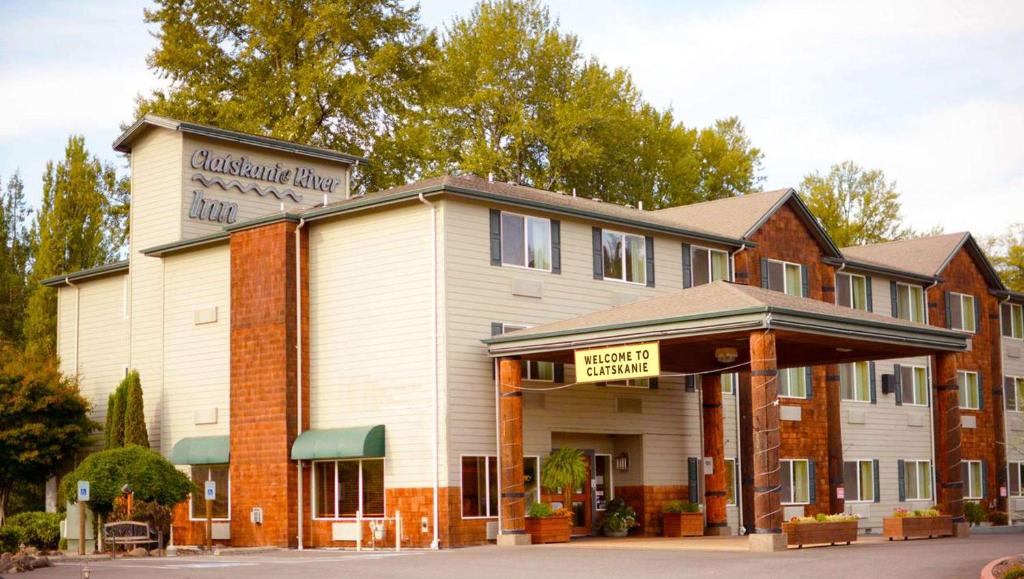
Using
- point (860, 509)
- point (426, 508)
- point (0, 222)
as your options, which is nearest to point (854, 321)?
point (426, 508)

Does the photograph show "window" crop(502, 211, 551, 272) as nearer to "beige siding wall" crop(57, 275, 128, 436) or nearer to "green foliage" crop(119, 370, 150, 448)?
"green foliage" crop(119, 370, 150, 448)

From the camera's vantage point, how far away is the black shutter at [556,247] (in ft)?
111

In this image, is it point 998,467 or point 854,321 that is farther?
point 998,467

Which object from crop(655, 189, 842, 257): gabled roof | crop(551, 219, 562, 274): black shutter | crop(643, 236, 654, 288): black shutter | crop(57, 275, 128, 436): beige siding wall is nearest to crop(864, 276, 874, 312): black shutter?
crop(655, 189, 842, 257): gabled roof

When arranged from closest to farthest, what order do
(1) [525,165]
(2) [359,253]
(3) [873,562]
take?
(3) [873,562]
(2) [359,253]
(1) [525,165]

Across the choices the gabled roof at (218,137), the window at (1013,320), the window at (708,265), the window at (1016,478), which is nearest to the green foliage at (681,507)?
the window at (708,265)

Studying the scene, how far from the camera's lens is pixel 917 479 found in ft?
151

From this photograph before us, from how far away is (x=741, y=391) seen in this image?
129 ft

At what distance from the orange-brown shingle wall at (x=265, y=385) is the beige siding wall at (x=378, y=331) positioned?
0.52 m

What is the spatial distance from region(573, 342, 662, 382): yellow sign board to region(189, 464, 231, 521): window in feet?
35.1

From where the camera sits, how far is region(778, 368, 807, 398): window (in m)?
40.8

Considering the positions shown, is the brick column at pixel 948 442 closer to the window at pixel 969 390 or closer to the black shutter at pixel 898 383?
the black shutter at pixel 898 383

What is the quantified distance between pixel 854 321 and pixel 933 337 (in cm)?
318

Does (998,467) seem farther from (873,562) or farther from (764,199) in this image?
(873,562)
